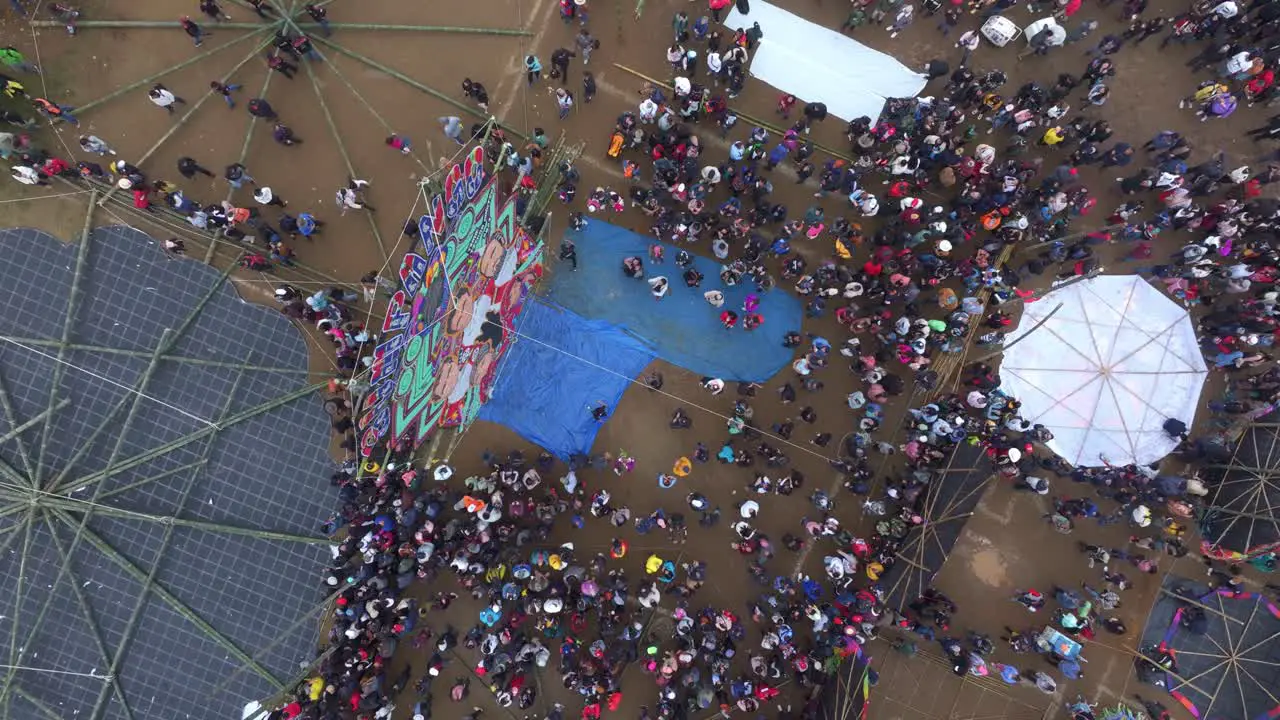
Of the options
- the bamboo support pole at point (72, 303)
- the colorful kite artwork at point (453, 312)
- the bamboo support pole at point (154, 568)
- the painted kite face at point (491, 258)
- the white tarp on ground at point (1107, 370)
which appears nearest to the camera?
the colorful kite artwork at point (453, 312)

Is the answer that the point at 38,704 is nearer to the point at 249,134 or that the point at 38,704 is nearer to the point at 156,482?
the point at 156,482

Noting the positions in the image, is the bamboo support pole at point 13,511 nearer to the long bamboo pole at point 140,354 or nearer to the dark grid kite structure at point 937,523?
the long bamboo pole at point 140,354

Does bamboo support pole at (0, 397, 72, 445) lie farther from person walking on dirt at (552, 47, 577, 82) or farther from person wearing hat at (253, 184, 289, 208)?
person walking on dirt at (552, 47, 577, 82)

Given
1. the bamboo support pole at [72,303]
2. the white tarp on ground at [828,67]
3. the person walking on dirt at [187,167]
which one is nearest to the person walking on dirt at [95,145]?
the bamboo support pole at [72,303]

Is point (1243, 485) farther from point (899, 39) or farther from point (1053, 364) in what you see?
point (899, 39)

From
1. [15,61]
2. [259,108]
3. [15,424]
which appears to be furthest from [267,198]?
[15,424]

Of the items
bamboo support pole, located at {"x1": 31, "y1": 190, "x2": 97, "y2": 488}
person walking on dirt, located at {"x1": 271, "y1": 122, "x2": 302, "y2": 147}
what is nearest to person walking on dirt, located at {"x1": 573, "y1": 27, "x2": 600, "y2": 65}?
person walking on dirt, located at {"x1": 271, "y1": 122, "x2": 302, "y2": 147}

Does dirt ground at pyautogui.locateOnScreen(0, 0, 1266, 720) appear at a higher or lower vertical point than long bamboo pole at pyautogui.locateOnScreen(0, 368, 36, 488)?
higher
